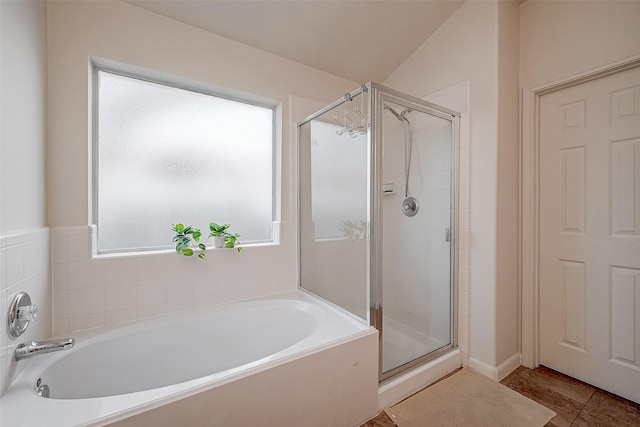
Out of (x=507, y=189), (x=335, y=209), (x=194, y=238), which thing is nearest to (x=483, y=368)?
(x=507, y=189)

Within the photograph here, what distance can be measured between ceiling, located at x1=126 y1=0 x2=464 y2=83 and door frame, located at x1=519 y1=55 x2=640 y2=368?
37.2 inches

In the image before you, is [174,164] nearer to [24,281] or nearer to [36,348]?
[24,281]

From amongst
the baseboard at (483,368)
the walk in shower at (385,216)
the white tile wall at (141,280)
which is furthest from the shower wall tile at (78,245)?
the baseboard at (483,368)

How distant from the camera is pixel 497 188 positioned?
67.9 inches

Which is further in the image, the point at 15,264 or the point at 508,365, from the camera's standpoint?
the point at 508,365

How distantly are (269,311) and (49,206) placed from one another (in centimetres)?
134

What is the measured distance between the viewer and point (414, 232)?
1.84 metres

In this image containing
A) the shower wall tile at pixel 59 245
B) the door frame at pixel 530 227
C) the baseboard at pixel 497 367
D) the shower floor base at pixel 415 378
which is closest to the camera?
the shower wall tile at pixel 59 245

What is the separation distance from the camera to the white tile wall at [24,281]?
37.0 inches

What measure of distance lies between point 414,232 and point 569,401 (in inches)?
50.1

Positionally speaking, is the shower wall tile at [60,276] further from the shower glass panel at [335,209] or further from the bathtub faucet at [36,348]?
the shower glass panel at [335,209]

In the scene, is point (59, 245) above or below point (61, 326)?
above

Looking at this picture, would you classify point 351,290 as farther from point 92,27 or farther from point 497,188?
point 92,27

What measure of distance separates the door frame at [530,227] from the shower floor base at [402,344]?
59 cm
